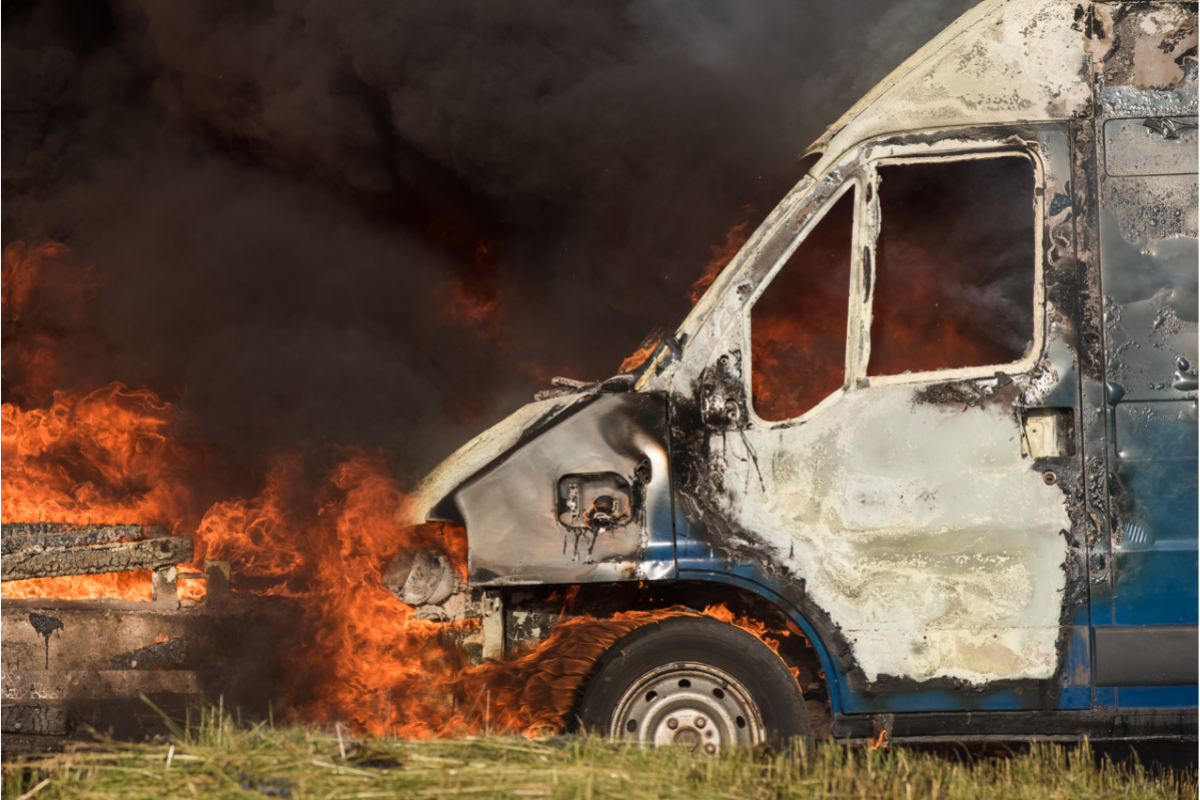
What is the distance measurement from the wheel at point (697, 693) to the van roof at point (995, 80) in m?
1.97

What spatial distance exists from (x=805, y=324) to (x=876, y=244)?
23.6 inches

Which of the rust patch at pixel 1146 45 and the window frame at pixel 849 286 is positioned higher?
the rust patch at pixel 1146 45

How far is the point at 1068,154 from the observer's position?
3506 millimetres

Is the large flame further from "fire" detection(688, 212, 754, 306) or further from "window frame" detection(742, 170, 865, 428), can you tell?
"fire" detection(688, 212, 754, 306)

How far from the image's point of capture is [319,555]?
4.32m

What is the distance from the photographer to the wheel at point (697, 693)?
3.45 metres

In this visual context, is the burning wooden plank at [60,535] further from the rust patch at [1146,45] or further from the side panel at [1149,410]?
the rust patch at [1146,45]

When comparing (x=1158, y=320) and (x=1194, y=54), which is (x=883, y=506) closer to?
(x=1158, y=320)

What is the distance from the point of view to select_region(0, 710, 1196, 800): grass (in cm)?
276

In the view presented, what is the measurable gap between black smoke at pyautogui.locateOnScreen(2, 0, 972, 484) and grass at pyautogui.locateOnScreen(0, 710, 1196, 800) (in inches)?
99.1

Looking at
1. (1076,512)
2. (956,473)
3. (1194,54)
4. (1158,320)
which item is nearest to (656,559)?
(956,473)

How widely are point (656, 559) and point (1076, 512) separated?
1621 mm

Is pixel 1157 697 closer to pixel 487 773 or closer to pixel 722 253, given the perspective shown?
pixel 487 773

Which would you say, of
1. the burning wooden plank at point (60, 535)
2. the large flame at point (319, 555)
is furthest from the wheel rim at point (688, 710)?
the burning wooden plank at point (60, 535)
